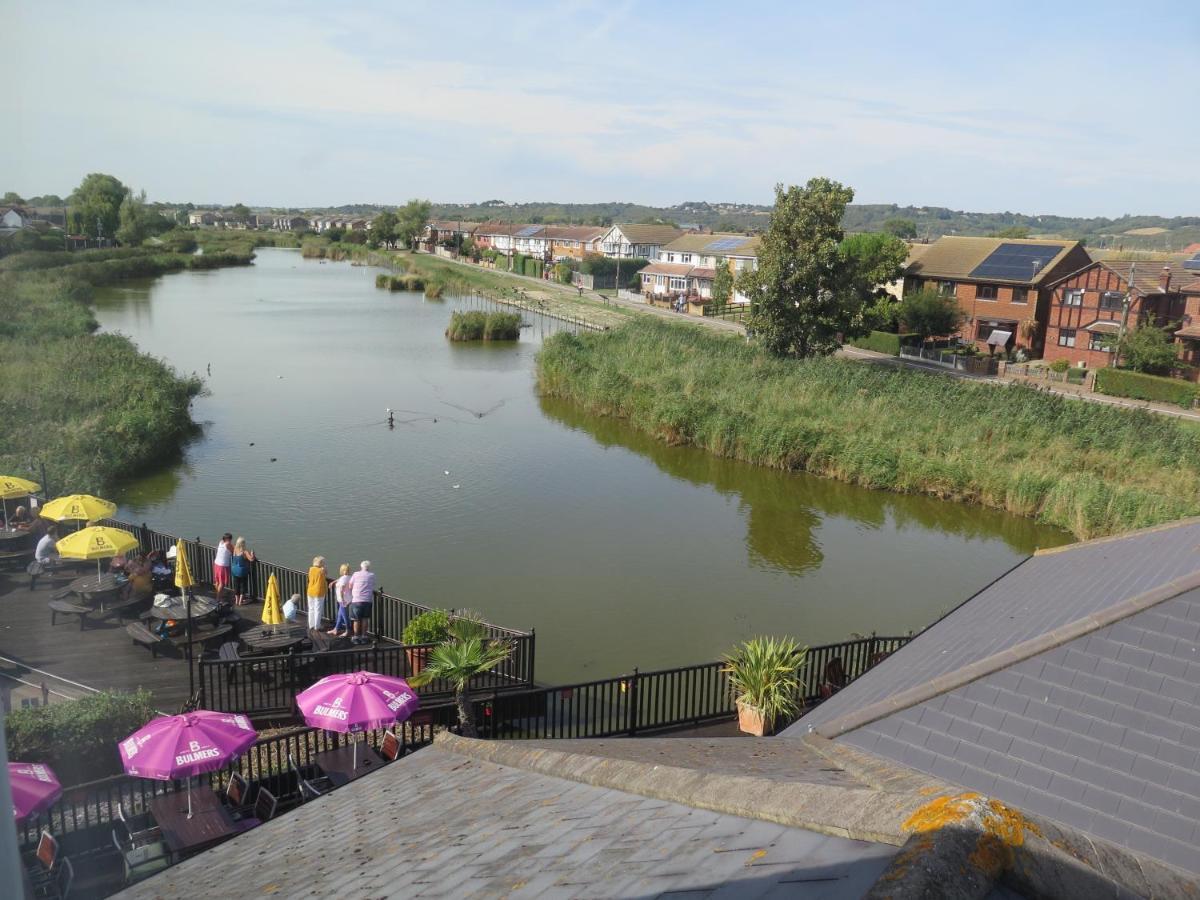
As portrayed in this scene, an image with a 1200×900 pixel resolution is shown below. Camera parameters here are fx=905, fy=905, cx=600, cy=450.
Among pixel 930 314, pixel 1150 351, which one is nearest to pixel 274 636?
pixel 1150 351

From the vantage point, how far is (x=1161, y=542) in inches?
368

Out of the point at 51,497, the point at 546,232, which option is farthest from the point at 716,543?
the point at 546,232

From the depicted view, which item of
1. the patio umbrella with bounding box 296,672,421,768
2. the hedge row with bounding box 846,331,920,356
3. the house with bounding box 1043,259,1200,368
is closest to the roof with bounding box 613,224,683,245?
the hedge row with bounding box 846,331,920,356

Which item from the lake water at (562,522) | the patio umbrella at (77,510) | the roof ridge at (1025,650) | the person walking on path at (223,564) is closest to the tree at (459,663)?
the lake water at (562,522)

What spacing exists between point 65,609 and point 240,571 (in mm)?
2368

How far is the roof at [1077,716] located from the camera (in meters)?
4.96

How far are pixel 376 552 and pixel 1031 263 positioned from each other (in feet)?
143

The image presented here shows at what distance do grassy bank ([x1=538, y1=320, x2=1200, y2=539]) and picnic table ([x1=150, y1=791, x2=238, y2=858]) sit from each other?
20506 millimetres

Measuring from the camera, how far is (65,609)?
504 inches

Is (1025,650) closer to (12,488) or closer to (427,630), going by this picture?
(427,630)

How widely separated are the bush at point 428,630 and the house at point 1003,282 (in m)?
43.2

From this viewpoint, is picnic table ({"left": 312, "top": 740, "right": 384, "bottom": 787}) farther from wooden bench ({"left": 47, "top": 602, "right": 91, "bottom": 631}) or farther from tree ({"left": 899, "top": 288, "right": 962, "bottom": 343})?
tree ({"left": 899, "top": 288, "right": 962, "bottom": 343})

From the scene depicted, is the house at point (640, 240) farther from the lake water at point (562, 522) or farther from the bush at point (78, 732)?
the bush at point (78, 732)

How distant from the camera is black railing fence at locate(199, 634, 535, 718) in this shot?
10.9 meters
